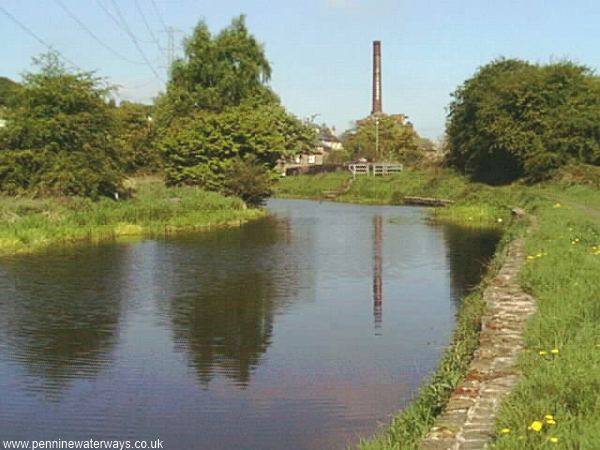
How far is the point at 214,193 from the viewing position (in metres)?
35.2

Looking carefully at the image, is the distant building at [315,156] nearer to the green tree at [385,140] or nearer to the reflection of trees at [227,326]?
the green tree at [385,140]

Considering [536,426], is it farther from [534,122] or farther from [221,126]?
[534,122]

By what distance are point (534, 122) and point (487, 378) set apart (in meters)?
35.2

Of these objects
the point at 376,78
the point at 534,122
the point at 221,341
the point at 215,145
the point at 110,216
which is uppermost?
the point at 376,78

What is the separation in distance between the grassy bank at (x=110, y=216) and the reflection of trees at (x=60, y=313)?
2.82m

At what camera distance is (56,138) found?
89.3 feet

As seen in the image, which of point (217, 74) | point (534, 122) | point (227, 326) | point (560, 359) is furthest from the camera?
point (217, 74)

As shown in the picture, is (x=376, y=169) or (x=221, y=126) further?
(x=376, y=169)

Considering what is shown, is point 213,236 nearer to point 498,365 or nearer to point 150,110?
point 498,365

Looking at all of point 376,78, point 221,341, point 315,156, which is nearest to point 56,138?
point 221,341

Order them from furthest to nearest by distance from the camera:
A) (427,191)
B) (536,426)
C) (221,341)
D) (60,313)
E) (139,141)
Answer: (427,191) → (139,141) → (60,313) → (221,341) → (536,426)

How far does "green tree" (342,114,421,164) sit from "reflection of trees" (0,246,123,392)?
49.7 meters

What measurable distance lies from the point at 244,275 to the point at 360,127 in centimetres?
6752

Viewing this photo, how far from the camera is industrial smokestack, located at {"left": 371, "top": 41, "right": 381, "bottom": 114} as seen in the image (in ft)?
246
